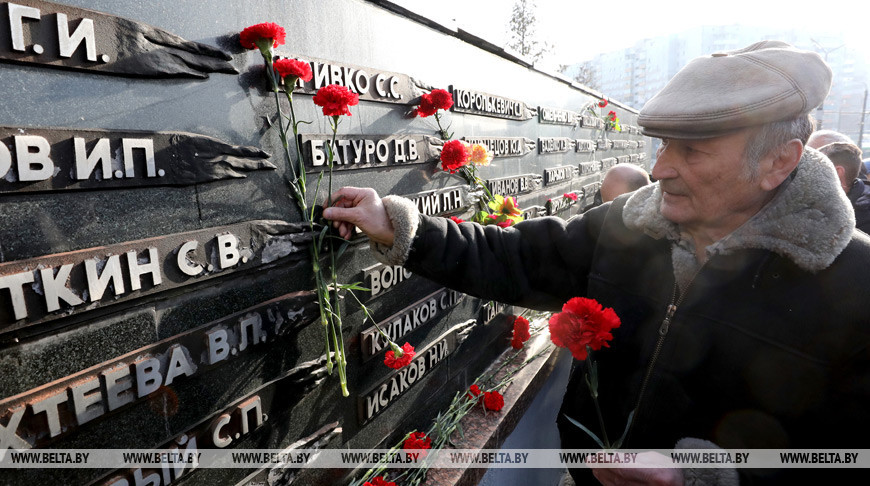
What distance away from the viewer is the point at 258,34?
134cm

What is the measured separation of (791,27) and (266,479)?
314 ft

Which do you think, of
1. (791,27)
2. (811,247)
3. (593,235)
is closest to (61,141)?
(593,235)

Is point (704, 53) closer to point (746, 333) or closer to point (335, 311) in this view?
point (746, 333)

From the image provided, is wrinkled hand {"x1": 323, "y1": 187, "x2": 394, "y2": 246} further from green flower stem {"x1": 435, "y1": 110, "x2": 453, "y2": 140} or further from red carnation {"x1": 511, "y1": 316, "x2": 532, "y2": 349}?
red carnation {"x1": 511, "y1": 316, "x2": 532, "y2": 349}

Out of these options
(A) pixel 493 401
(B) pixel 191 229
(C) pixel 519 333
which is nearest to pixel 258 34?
(B) pixel 191 229

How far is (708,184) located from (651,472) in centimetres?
84

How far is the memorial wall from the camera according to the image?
100cm

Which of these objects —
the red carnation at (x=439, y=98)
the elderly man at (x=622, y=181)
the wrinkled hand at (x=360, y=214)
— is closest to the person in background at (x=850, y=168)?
the elderly man at (x=622, y=181)

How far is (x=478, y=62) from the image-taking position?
2.89 m

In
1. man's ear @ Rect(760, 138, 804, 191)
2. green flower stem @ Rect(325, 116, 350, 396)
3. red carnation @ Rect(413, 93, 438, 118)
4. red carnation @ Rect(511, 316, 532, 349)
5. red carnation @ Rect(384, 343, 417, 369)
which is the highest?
red carnation @ Rect(413, 93, 438, 118)

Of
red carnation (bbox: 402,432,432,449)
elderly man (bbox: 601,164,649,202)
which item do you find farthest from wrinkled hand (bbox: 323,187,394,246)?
elderly man (bbox: 601,164,649,202)

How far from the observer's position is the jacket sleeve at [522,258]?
6.00ft

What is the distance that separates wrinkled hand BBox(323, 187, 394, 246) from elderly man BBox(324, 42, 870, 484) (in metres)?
Answer: 0.01

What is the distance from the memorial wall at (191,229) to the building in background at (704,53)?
71.0m
